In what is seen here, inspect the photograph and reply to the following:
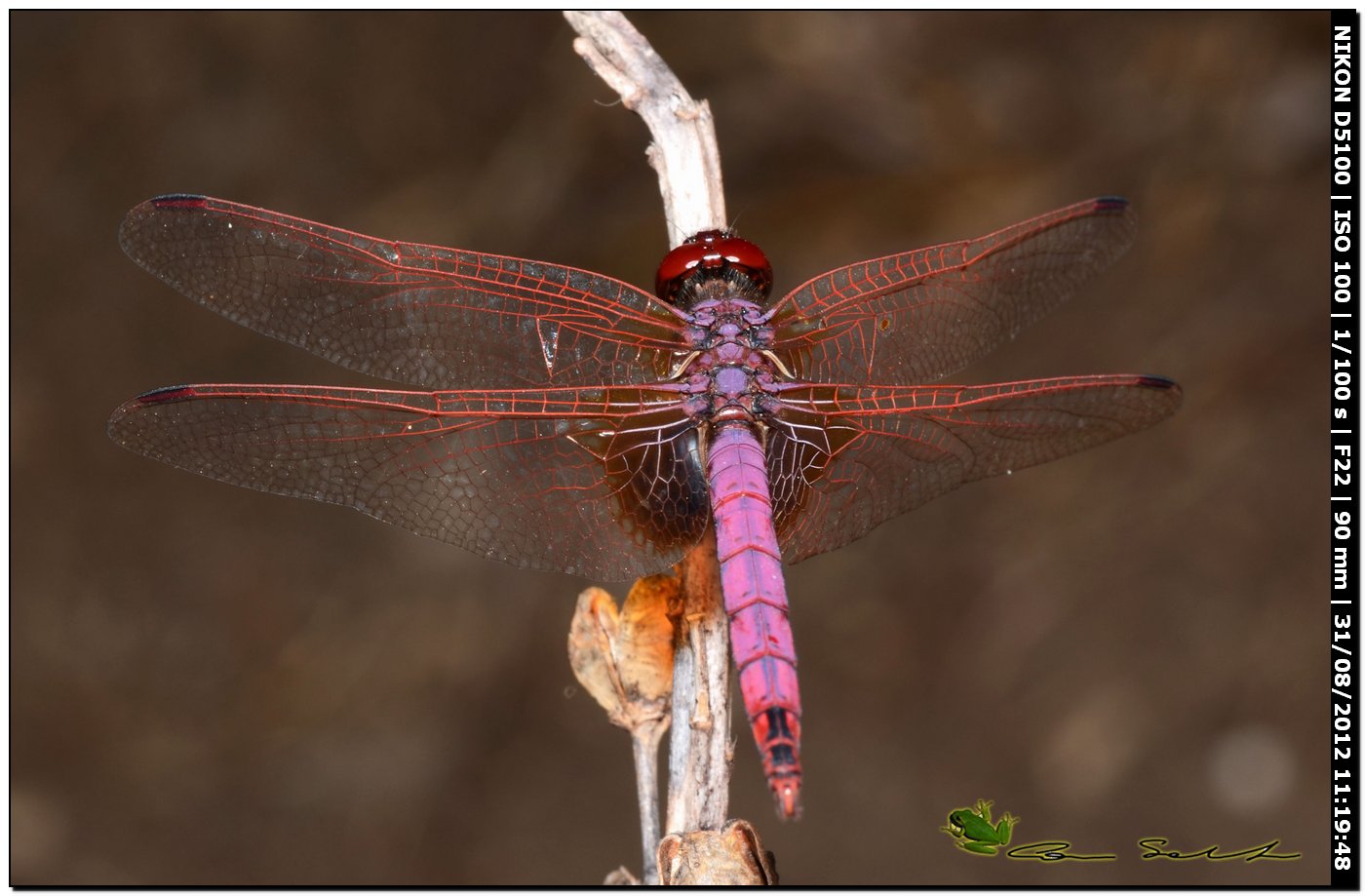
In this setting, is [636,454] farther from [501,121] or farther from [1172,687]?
[1172,687]

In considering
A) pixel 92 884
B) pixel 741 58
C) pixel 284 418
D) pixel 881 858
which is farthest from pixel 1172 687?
pixel 92 884

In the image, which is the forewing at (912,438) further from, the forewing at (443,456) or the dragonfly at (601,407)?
the forewing at (443,456)

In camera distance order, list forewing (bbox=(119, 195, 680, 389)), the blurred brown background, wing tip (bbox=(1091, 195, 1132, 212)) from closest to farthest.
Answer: forewing (bbox=(119, 195, 680, 389)), wing tip (bbox=(1091, 195, 1132, 212)), the blurred brown background

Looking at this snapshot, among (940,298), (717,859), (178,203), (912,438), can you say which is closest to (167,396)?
(178,203)

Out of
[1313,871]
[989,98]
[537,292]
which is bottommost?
[1313,871]
